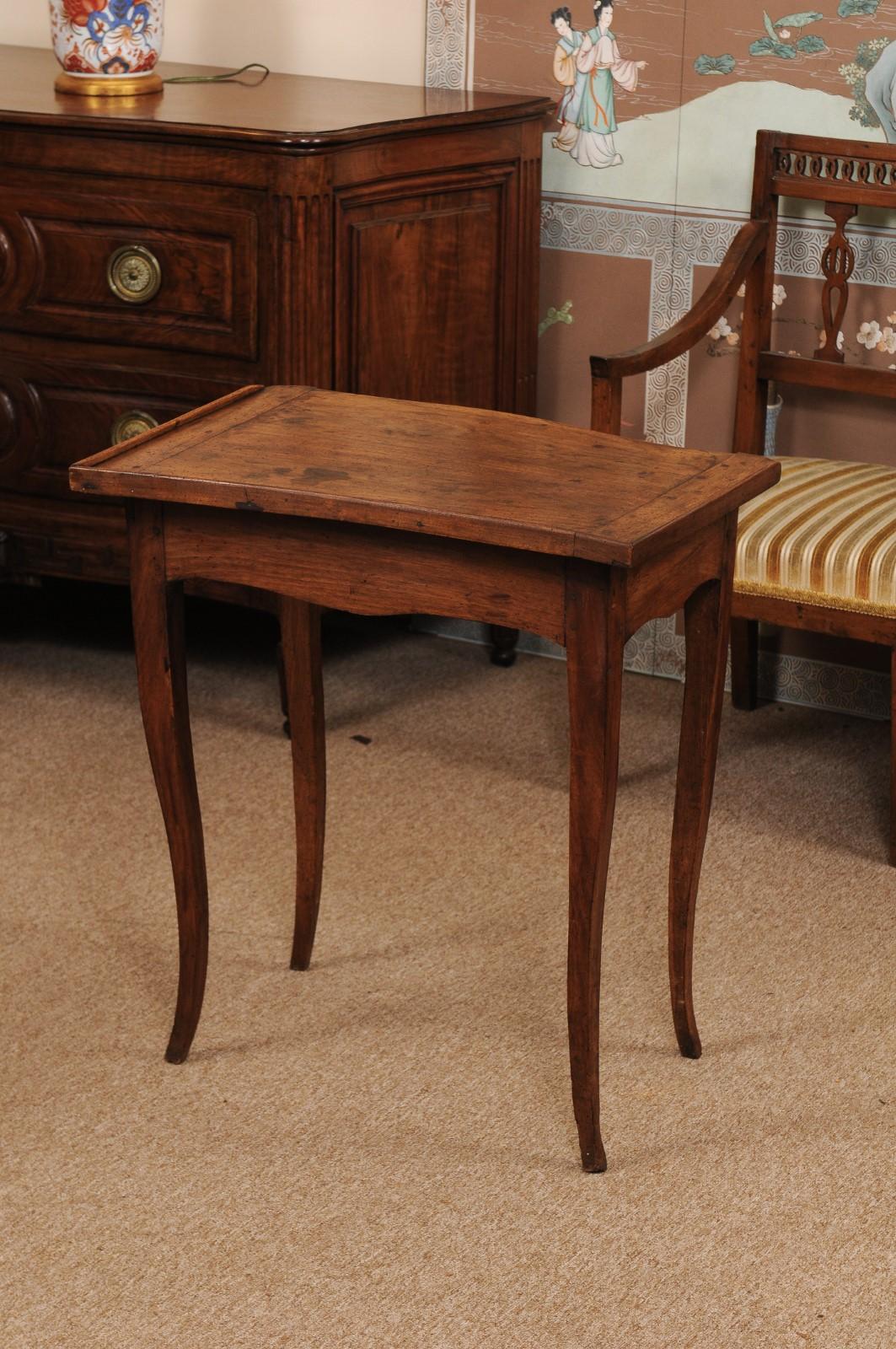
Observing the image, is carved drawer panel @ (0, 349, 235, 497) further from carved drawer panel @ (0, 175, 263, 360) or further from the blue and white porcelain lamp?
the blue and white porcelain lamp

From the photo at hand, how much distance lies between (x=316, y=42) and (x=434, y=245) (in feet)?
2.37

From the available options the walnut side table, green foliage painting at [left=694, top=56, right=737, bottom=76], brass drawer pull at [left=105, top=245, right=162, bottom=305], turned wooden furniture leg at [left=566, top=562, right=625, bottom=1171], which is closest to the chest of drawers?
brass drawer pull at [left=105, top=245, right=162, bottom=305]

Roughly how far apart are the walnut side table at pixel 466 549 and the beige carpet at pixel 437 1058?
136mm

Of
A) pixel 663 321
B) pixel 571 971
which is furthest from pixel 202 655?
pixel 571 971

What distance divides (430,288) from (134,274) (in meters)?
0.56

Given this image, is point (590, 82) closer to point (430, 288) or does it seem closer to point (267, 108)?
point (430, 288)

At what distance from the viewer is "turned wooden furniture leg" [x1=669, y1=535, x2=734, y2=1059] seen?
2.11 m

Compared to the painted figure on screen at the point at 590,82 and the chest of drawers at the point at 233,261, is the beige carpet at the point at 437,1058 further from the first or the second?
the painted figure on screen at the point at 590,82

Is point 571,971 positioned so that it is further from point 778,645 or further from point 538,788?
point 778,645

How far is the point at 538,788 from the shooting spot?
10.1 feet

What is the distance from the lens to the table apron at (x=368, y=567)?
1831 mm

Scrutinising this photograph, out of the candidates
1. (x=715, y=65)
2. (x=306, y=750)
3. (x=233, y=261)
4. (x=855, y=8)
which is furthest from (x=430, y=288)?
(x=306, y=750)

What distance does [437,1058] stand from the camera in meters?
2.28

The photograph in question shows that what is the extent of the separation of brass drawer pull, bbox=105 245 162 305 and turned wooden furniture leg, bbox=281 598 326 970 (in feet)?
2.99
